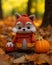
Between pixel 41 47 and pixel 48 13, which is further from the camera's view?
pixel 48 13

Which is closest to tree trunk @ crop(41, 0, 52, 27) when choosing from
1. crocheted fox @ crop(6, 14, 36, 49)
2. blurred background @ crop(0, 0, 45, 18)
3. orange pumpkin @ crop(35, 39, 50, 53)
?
crocheted fox @ crop(6, 14, 36, 49)

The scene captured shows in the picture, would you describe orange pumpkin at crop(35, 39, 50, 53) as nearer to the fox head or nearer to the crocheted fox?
the crocheted fox

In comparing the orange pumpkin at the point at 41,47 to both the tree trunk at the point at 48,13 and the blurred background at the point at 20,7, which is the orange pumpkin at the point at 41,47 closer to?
the tree trunk at the point at 48,13

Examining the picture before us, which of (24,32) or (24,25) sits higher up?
(24,25)

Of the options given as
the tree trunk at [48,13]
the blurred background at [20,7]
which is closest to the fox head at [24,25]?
the tree trunk at [48,13]

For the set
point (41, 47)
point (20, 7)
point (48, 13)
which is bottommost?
point (20, 7)

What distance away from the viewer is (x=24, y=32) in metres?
4.37

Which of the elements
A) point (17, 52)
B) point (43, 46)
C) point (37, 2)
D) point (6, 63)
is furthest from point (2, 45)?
point (37, 2)

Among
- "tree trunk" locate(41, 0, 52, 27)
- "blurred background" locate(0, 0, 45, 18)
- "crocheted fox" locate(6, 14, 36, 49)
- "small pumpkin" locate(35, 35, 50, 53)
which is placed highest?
"crocheted fox" locate(6, 14, 36, 49)

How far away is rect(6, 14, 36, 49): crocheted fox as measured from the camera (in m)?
4.35

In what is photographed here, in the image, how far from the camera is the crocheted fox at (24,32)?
171 inches

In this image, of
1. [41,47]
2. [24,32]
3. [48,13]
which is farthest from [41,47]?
[48,13]

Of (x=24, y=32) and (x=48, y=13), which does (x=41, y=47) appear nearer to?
(x=24, y=32)

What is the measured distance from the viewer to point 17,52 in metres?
4.48
